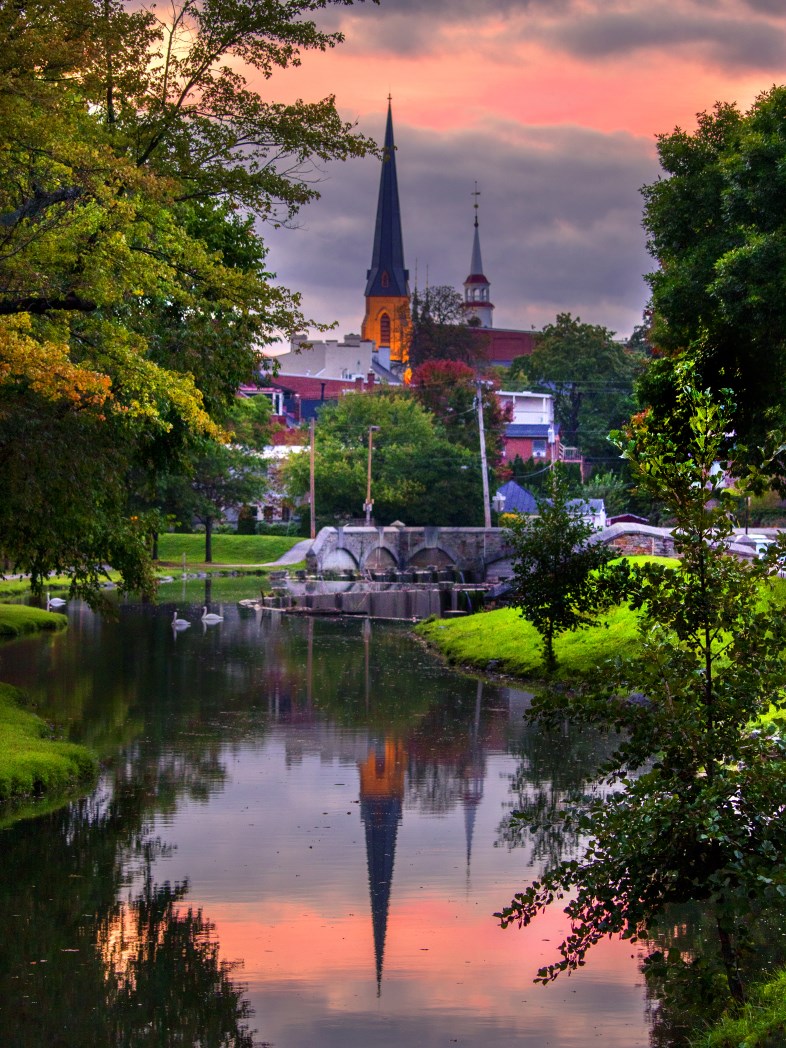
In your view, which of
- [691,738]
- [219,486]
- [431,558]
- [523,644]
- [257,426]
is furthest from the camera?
[431,558]

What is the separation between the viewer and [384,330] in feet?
508

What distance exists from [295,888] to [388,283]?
449 ft

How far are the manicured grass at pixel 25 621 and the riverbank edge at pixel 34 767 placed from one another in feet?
59.2

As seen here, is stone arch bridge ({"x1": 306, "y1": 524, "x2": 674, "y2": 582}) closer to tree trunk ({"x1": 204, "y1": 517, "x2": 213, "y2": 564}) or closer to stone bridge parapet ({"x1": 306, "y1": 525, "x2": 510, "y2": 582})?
stone bridge parapet ({"x1": 306, "y1": 525, "x2": 510, "y2": 582})

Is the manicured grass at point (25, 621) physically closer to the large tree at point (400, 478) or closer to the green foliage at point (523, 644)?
the green foliage at point (523, 644)

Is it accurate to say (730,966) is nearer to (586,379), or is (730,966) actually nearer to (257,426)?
(257,426)

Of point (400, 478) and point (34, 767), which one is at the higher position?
point (400, 478)

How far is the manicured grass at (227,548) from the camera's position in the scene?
80.9 m

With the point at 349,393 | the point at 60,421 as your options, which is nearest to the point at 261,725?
the point at 60,421

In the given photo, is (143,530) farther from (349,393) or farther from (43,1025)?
(349,393)

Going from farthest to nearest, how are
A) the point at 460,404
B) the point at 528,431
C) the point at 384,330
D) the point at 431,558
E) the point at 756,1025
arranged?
the point at 384,330
the point at 528,431
the point at 460,404
the point at 431,558
the point at 756,1025

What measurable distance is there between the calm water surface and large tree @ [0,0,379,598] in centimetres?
421

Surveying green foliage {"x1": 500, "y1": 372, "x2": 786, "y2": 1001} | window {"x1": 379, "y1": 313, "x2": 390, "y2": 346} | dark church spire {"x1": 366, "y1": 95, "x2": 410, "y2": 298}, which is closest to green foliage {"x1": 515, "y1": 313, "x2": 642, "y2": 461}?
dark church spire {"x1": 366, "y1": 95, "x2": 410, "y2": 298}

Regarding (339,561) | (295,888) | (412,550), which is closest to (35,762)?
(295,888)
